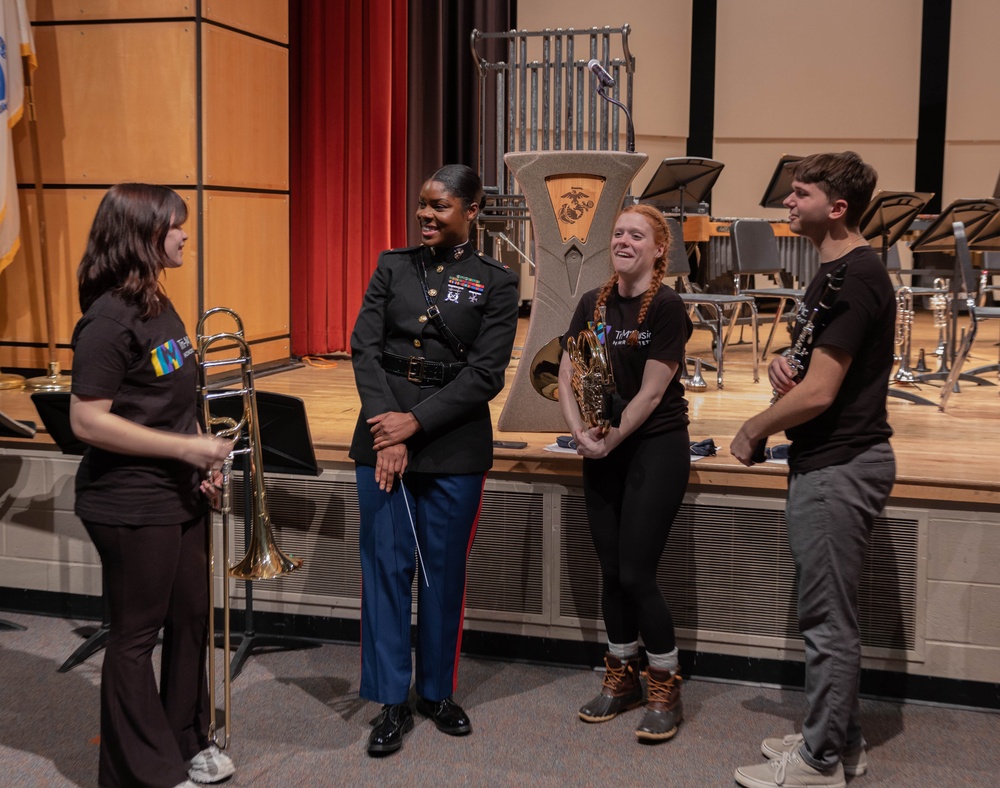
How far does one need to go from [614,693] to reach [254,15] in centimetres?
420

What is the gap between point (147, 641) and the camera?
255cm

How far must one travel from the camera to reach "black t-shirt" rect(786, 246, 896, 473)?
249cm

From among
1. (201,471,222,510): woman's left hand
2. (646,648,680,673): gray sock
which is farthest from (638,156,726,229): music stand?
(201,471,222,510): woman's left hand

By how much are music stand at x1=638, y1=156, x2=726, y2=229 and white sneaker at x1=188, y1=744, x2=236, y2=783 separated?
4.90 m

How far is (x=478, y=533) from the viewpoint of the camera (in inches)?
147

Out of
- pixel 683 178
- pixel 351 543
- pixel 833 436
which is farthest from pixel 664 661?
pixel 683 178

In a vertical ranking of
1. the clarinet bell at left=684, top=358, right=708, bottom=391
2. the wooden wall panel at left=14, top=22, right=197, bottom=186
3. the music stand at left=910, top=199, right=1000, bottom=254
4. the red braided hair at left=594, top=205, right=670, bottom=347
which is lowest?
the clarinet bell at left=684, top=358, right=708, bottom=391

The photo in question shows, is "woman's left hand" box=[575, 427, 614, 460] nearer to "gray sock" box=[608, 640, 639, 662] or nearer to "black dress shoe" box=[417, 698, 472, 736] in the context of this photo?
"gray sock" box=[608, 640, 639, 662]

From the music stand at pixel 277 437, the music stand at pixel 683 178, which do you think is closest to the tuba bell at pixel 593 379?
the music stand at pixel 277 437

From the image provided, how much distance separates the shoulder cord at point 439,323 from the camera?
294 cm

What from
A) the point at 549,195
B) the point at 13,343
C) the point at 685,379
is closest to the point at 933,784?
the point at 549,195

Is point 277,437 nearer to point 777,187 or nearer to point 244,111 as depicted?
point 244,111

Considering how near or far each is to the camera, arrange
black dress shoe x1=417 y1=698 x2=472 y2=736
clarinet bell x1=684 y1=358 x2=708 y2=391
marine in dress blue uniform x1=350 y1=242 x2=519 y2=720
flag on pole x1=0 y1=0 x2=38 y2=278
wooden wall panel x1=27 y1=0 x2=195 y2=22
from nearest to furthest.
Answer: marine in dress blue uniform x1=350 y1=242 x2=519 y2=720 → black dress shoe x1=417 y1=698 x2=472 y2=736 → flag on pole x1=0 y1=0 x2=38 y2=278 → wooden wall panel x1=27 y1=0 x2=195 y2=22 → clarinet bell x1=684 y1=358 x2=708 y2=391

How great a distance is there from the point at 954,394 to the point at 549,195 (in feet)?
9.79
